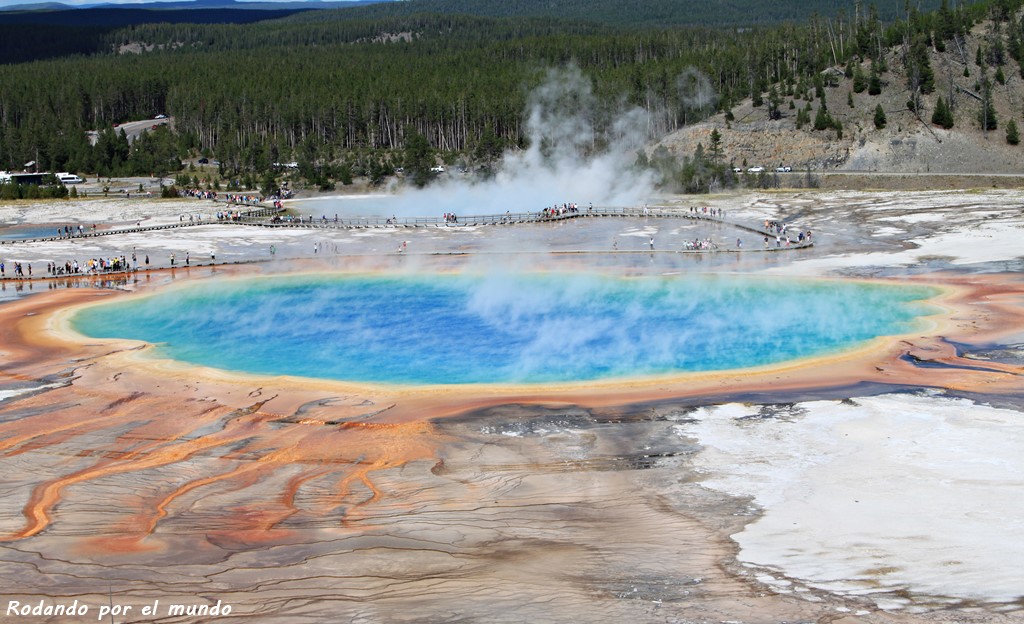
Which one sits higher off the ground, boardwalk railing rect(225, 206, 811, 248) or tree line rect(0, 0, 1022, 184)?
tree line rect(0, 0, 1022, 184)

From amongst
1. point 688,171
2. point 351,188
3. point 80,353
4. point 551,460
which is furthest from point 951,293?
point 351,188

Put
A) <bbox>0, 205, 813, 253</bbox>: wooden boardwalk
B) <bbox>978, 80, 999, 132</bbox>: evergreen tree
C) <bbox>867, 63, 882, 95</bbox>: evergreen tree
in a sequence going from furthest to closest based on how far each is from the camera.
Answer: <bbox>867, 63, 882, 95</bbox>: evergreen tree
<bbox>978, 80, 999, 132</bbox>: evergreen tree
<bbox>0, 205, 813, 253</bbox>: wooden boardwalk

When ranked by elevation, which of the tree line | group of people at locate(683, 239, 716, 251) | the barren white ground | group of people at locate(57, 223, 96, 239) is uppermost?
the tree line

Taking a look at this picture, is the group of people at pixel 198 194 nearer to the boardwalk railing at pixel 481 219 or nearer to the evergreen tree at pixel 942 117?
the boardwalk railing at pixel 481 219

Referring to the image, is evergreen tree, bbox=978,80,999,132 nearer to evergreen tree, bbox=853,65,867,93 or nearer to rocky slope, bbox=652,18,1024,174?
rocky slope, bbox=652,18,1024,174

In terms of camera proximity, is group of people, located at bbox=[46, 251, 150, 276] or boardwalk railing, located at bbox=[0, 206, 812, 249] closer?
group of people, located at bbox=[46, 251, 150, 276]

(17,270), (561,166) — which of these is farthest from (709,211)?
(17,270)

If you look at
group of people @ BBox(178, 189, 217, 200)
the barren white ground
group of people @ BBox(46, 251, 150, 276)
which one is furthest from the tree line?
the barren white ground

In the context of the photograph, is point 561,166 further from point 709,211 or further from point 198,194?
point 198,194

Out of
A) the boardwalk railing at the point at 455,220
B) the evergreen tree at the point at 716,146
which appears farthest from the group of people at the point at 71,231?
the evergreen tree at the point at 716,146
